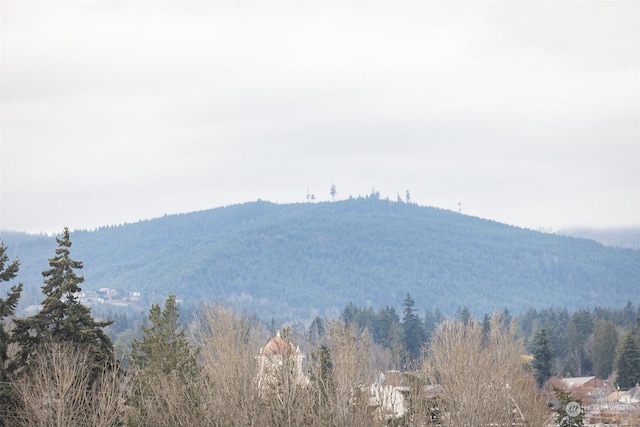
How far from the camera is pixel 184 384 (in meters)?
50.2

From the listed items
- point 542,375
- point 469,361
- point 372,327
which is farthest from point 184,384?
point 372,327

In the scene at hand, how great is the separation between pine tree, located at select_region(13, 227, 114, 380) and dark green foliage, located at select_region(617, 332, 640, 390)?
242 ft

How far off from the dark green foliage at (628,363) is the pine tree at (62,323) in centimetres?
7377

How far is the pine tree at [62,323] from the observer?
46.2 metres

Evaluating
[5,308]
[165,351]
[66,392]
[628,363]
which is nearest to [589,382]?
[628,363]

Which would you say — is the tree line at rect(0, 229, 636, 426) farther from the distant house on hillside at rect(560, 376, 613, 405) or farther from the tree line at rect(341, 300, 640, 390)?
the tree line at rect(341, 300, 640, 390)

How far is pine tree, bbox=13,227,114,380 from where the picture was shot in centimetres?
4616

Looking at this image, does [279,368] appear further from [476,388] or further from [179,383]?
[476,388]

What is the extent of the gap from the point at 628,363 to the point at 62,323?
78526 millimetres

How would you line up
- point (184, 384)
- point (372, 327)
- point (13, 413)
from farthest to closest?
point (372, 327)
point (184, 384)
point (13, 413)

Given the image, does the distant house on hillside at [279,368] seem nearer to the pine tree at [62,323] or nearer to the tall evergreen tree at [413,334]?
the pine tree at [62,323]

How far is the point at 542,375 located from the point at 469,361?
5966 cm

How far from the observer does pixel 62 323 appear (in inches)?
1838

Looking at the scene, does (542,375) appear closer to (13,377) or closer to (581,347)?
(581,347)
